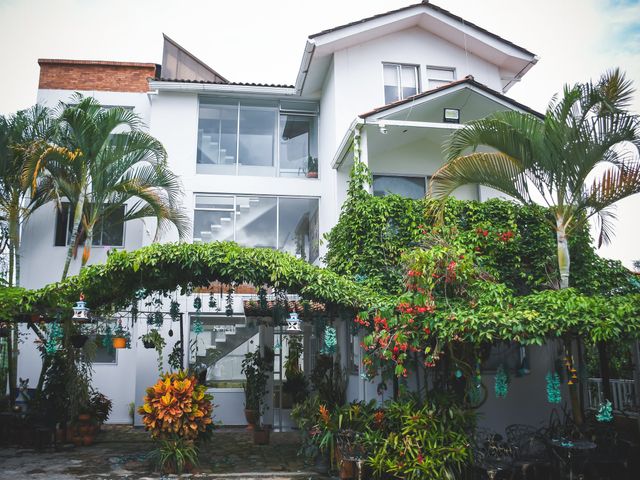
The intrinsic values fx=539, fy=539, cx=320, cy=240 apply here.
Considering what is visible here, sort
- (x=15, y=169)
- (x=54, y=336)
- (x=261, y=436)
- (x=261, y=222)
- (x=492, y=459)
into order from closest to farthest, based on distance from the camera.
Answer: (x=492, y=459)
(x=54, y=336)
(x=261, y=436)
(x=15, y=169)
(x=261, y=222)

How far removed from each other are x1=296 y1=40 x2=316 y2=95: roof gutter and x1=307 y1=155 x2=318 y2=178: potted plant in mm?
1760

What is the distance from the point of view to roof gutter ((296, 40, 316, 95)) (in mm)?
12219

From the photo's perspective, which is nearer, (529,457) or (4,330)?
(529,457)

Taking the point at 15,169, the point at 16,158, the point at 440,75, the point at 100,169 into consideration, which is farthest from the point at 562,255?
the point at 15,169

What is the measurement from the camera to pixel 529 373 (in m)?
9.95

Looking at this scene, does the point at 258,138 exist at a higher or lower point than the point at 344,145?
higher

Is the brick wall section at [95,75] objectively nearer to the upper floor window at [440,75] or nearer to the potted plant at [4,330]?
the potted plant at [4,330]

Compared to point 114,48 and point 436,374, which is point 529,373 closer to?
point 436,374

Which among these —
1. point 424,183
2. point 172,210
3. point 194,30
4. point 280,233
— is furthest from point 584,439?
point 194,30

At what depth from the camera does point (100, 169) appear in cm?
1150

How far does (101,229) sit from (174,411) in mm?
6682

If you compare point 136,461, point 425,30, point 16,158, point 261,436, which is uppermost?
point 425,30

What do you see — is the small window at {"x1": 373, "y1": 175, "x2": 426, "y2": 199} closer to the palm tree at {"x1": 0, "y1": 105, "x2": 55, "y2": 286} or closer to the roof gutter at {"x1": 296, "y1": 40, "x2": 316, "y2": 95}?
the roof gutter at {"x1": 296, "y1": 40, "x2": 316, "y2": 95}

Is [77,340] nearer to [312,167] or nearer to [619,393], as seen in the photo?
[312,167]
